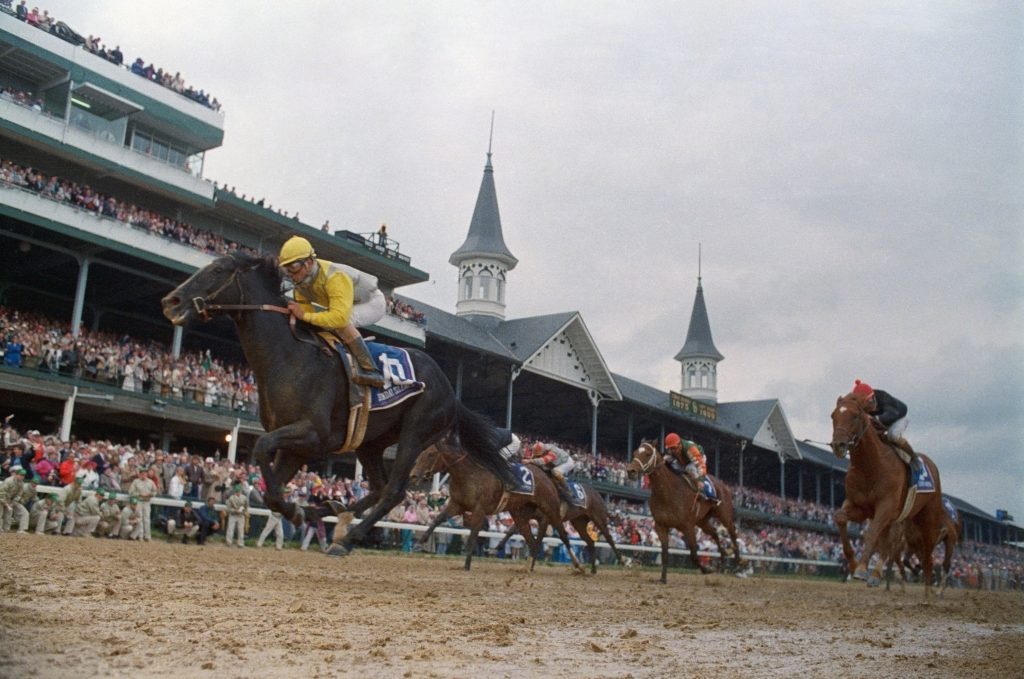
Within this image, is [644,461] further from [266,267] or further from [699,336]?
[699,336]

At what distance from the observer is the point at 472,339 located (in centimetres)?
3775

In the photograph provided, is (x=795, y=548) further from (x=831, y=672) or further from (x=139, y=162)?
(x=831, y=672)

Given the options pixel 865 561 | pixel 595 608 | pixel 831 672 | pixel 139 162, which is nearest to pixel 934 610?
pixel 865 561

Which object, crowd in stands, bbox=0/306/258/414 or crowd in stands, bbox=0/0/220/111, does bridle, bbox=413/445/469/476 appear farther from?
crowd in stands, bbox=0/0/220/111

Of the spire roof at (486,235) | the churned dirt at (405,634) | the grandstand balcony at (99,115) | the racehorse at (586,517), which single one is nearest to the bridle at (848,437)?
the churned dirt at (405,634)

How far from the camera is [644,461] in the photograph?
50.5 ft

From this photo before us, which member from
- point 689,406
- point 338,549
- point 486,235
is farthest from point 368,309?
point 486,235

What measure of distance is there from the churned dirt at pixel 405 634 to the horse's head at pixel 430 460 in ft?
21.7

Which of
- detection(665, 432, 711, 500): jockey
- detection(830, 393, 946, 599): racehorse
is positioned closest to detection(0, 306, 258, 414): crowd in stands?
detection(665, 432, 711, 500): jockey

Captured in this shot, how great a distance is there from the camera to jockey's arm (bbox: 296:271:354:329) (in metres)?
8.12

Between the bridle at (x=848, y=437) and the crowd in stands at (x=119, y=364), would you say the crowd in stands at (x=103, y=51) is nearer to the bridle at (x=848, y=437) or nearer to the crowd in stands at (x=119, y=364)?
the crowd in stands at (x=119, y=364)

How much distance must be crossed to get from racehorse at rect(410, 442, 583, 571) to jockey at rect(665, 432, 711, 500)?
2826 millimetres

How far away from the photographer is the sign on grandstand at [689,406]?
161 ft

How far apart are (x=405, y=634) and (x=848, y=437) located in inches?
327
